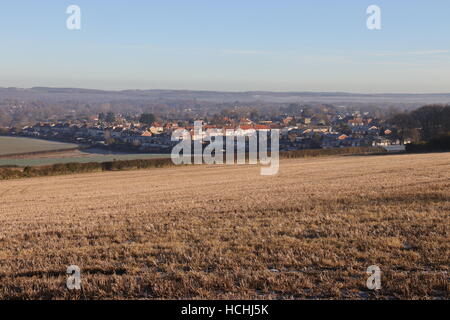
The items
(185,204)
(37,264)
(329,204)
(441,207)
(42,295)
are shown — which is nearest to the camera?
(42,295)

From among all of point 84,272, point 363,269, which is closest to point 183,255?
point 84,272

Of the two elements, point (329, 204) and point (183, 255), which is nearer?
point (183, 255)

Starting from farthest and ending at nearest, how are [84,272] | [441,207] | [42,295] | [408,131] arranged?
[408,131] < [441,207] < [84,272] < [42,295]

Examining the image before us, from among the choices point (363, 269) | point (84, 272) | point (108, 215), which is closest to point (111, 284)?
point (84, 272)

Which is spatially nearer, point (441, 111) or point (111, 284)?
point (111, 284)

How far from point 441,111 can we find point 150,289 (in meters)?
96.4

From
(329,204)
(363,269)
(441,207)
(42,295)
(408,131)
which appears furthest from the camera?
(408,131)

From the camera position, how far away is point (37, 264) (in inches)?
372

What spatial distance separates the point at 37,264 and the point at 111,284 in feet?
8.10

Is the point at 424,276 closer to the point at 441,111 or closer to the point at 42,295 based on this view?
the point at 42,295

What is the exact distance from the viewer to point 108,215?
16.5 metres
